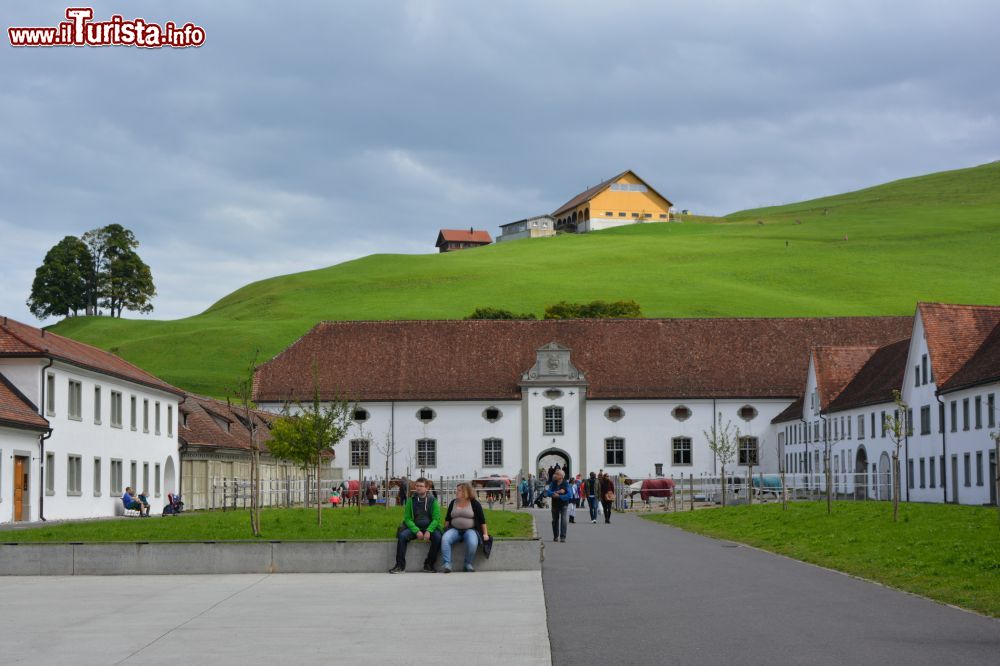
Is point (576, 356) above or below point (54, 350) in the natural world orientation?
above

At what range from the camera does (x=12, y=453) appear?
40812 millimetres

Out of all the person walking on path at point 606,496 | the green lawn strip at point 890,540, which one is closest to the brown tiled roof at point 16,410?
the person walking on path at point 606,496

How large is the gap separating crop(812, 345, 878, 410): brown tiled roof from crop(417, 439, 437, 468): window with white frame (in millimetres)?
23000

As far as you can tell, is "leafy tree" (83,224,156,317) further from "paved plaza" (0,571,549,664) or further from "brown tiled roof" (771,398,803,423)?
"paved plaza" (0,571,549,664)

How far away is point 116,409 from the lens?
5197 cm

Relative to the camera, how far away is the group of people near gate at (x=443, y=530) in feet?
72.4

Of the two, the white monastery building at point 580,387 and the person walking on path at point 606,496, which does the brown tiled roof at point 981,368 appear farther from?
the white monastery building at point 580,387

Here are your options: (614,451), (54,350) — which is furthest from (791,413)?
(54,350)

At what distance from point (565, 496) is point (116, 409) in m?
25.5

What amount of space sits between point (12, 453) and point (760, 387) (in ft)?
170

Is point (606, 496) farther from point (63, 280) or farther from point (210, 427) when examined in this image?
point (63, 280)

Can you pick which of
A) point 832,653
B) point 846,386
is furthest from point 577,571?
point 846,386

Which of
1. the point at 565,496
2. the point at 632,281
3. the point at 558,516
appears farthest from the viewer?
the point at 632,281

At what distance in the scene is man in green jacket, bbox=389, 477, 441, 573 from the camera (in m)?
22.0
